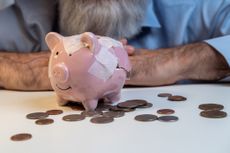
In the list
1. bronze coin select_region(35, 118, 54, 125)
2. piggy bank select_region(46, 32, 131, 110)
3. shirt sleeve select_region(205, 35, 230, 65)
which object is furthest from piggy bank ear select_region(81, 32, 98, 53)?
shirt sleeve select_region(205, 35, 230, 65)

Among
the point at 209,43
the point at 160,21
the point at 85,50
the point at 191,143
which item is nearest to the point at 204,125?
the point at 191,143

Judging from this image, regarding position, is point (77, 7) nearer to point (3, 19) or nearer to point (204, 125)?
point (3, 19)

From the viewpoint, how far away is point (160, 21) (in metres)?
0.86

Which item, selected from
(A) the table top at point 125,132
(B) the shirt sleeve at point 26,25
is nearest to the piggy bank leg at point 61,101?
(A) the table top at point 125,132

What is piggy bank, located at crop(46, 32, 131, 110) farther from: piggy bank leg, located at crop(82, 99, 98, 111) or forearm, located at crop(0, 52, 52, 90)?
forearm, located at crop(0, 52, 52, 90)

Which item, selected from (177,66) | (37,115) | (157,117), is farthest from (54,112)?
(177,66)

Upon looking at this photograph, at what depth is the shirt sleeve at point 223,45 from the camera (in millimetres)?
734

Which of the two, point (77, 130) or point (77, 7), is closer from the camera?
point (77, 130)

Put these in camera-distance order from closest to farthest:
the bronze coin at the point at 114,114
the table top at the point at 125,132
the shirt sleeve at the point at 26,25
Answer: the table top at the point at 125,132
the bronze coin at the point at 114,114
the shirt sleeve at the point at 26,25

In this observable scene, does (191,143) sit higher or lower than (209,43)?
lower

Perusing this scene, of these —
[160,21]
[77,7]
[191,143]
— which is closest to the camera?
[191,143]

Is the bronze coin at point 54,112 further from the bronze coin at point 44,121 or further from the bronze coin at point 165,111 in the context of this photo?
the bronze coin at point 165,111

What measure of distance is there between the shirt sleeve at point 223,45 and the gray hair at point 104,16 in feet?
0.45

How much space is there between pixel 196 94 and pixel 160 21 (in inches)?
9.9
